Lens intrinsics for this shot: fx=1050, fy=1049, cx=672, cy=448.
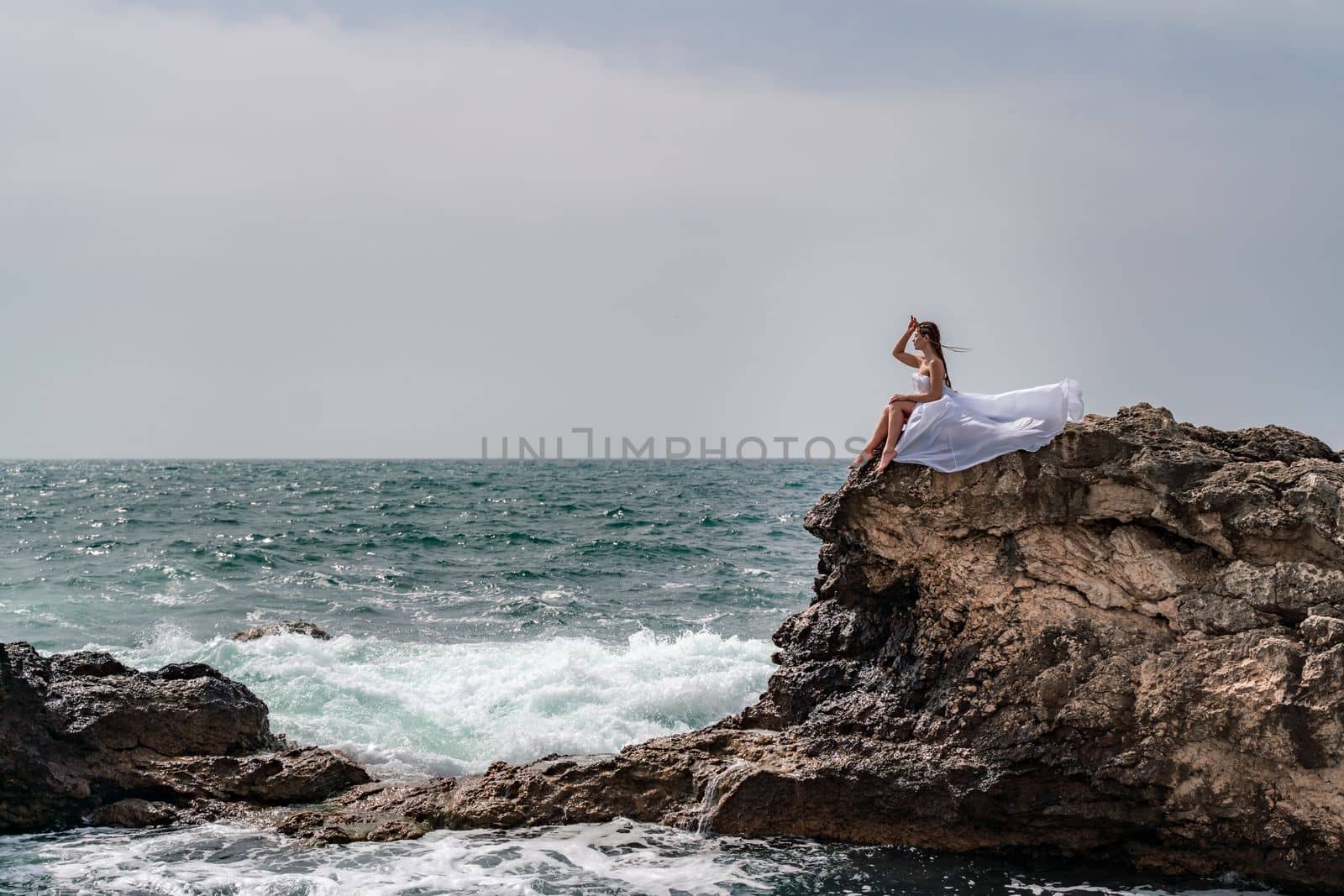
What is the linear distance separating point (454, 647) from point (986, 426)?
31.1 ft

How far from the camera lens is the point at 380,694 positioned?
11.9 meters

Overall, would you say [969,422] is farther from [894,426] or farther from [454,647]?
[454,647]

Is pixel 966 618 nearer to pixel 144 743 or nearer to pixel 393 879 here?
pixel 393 879

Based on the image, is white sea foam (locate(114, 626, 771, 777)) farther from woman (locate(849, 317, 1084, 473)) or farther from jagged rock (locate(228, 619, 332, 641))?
woman (locate(849, 317, 1084, 473))

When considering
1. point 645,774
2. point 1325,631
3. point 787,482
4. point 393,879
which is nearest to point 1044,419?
point 1325,631

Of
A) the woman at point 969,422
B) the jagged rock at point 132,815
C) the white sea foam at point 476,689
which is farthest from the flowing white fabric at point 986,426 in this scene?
the jagged rock at point 132,815

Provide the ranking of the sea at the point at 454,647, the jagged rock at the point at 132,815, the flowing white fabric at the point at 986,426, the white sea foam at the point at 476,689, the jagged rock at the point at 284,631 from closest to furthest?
the sea at the point at 454,647, the flowing white fabric at the point at 986,426, the jagged rock at the point at 132,815, the white sea foam at the point at 476,689, the jagged rock at the point at 284,631

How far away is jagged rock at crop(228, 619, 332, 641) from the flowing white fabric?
32.5 ft

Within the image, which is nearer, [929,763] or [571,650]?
[929,763]

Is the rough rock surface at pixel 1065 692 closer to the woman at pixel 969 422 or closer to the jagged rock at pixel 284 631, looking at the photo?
the woman at pixel 969 422

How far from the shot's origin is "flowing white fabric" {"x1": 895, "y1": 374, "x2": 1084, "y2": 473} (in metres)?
7.33

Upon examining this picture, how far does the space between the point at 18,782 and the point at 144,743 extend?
89cm

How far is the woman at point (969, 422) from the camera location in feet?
24.1

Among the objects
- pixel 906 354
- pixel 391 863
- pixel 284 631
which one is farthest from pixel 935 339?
pixel 284 631
